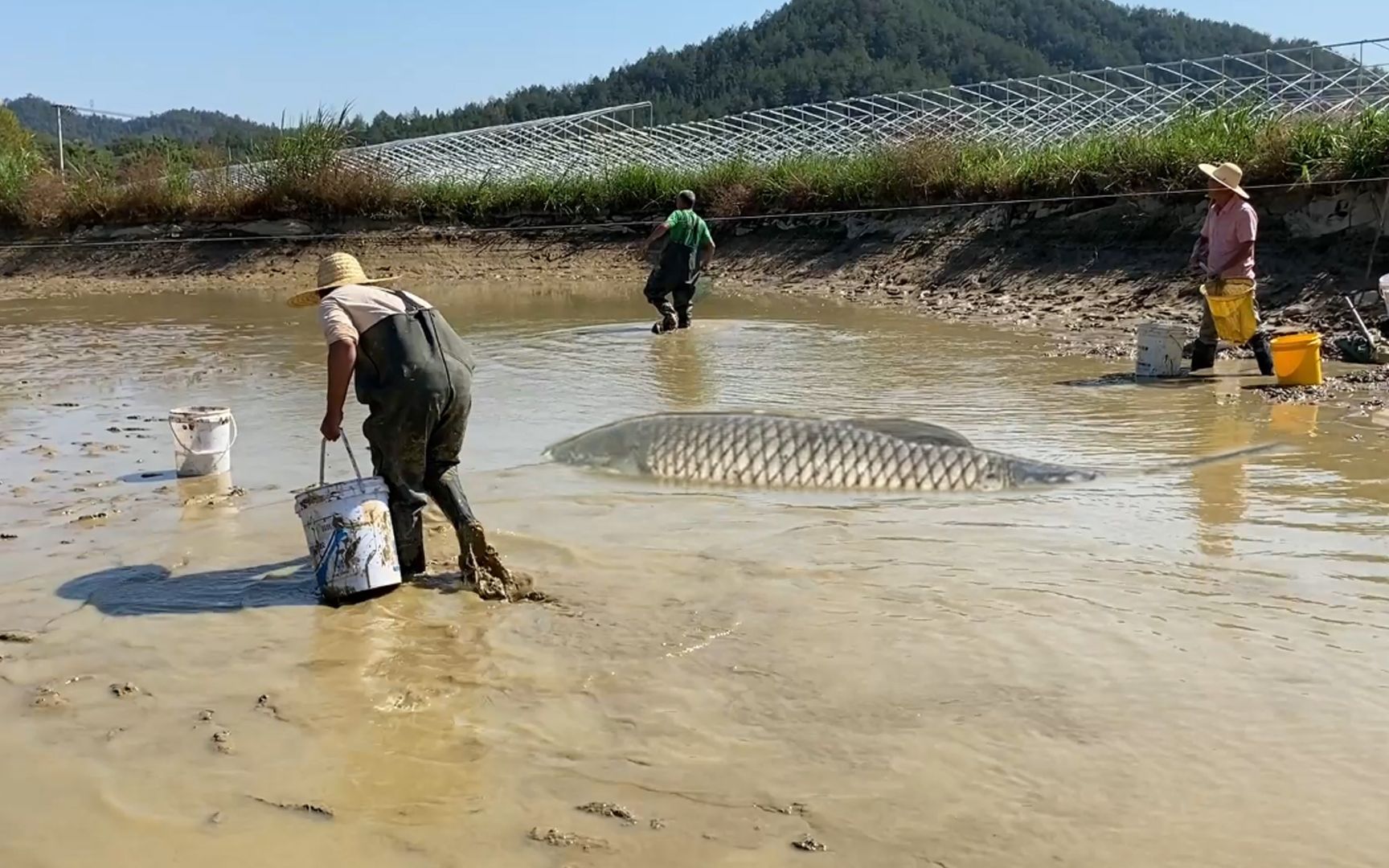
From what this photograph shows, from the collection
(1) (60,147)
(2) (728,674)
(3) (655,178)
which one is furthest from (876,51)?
(2) (728,674)

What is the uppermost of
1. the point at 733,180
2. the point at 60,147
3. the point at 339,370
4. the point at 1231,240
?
the point at 60,147

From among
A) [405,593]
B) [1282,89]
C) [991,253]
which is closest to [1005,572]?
[405,593]

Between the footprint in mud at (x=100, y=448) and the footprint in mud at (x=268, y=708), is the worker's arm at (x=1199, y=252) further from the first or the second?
the footprint in mud at (x=268, y=708)

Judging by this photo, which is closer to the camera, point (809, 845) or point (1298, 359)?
point (809, 845)

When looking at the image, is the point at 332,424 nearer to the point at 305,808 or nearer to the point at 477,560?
the point at 477,560

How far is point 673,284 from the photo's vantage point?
13609mm

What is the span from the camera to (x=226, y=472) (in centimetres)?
698

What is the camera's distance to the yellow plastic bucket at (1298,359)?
8.66 m

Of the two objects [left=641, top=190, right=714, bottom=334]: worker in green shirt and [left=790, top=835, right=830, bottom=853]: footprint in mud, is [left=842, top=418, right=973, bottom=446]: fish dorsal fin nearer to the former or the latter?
[left=790, top=835, right=830, bottom=853]: footprint in mud

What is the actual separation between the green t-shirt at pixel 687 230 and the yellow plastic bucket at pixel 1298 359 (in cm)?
635

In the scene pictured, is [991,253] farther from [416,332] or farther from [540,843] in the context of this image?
[540,843]

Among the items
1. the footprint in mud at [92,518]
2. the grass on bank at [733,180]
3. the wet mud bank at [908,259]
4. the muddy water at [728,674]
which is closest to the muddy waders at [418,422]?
the muddy water at [728,674]

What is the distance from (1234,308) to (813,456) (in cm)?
480

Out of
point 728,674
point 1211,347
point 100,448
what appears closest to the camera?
point 728,674
